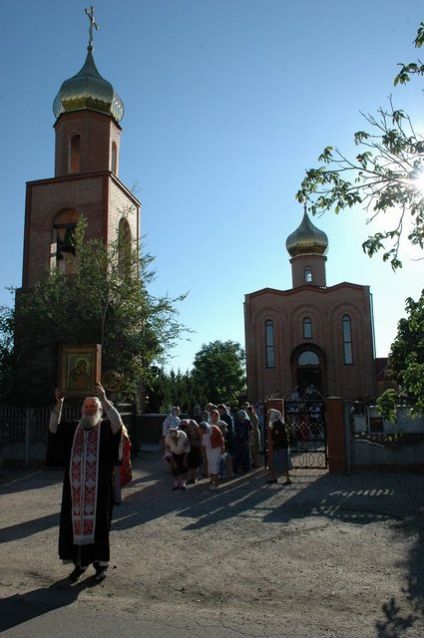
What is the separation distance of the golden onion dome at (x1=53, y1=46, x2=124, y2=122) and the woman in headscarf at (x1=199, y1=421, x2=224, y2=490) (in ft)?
52.3

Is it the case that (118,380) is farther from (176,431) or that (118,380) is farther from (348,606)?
(348,606)

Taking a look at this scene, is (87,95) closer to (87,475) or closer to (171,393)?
(171,393)

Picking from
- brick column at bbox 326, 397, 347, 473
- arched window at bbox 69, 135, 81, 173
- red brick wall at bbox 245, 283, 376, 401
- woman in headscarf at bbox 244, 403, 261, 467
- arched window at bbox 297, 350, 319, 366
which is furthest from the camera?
arched window at bbox 297, 350, 319, 366

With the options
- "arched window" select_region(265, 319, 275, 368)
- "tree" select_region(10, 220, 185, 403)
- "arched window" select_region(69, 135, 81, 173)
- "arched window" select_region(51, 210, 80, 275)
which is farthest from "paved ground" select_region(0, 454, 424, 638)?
"arched window" select_region(265, 319, 275, 368)

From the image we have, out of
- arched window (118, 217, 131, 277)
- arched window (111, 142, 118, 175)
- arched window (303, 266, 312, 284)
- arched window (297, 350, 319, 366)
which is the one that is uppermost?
arched window (111, 142, 118, 175)

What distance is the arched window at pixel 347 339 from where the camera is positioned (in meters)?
33.3

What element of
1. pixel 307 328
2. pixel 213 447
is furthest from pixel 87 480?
pixel 307 328

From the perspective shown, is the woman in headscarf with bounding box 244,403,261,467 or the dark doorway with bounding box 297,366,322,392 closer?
the woman in headscarf with bounding box 244,403,261,467

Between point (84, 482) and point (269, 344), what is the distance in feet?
98.5

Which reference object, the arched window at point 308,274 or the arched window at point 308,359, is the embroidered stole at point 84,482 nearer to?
the arched window at point 308,359

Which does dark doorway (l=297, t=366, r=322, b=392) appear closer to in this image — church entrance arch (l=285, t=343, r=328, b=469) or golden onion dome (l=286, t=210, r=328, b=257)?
→ golden onion dome (l=286, t=210, r=328, b=257)

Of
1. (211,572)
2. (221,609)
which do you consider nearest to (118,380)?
(211,572)

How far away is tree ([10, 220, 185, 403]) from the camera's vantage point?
15.1 m

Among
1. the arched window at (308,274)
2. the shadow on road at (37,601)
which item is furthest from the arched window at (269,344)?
the shadow on road at (37,601)
